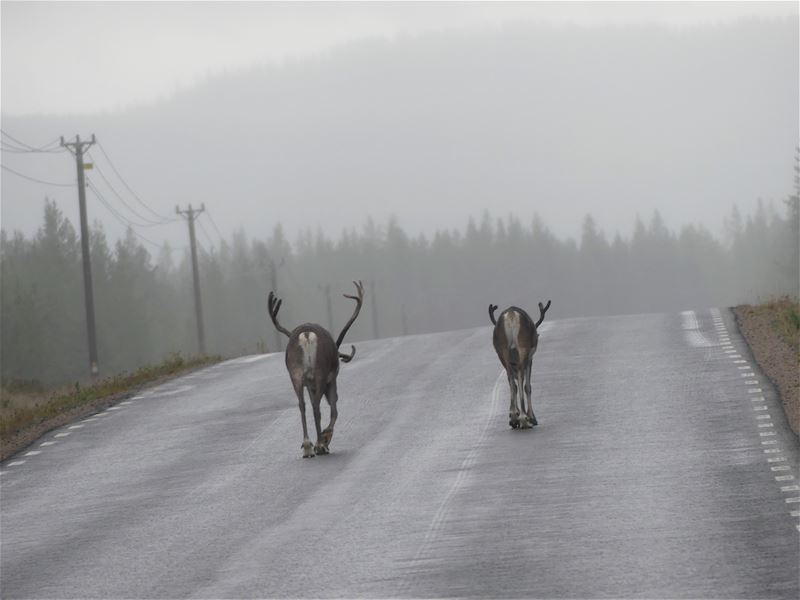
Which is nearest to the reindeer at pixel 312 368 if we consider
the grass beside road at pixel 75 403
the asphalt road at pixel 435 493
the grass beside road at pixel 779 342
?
the asphalt road at pixel 435 493

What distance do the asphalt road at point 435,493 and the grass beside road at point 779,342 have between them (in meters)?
0.34

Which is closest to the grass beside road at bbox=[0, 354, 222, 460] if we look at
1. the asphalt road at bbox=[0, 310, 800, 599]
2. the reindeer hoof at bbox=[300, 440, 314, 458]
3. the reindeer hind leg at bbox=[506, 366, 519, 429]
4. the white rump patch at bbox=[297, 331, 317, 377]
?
the asphalt road at bbox=[0, 310, 800, 599]

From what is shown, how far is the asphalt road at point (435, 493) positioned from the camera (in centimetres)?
1199

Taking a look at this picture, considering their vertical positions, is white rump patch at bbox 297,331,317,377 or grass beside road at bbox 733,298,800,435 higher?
white rump patch at bbox 297,331,317,377

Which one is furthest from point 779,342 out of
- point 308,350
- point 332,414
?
point 308,350

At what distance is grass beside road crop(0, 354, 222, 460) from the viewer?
83.2 feet

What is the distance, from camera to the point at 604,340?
31.1 m

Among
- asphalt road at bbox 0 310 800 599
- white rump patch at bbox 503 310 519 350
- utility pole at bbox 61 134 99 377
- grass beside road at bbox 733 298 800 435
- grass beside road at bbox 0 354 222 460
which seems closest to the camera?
asphalt road at bbox 0 310 800 599

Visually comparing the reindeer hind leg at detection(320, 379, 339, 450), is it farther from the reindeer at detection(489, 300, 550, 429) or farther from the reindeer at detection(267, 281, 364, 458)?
the reindeer at detection(489, 300, 550, 429)

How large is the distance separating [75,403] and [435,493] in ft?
50.2

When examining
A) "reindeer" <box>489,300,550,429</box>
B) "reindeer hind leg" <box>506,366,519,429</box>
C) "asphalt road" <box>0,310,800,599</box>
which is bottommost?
"asphalt road" <box>0,310,800,599</box>

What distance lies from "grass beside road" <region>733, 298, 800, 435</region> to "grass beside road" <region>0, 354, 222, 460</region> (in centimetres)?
1195

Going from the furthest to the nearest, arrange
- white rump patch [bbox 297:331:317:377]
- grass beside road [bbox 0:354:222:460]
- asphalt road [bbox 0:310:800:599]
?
1. grass beside road [bbox 0:354:222:460]
2. white rump patch [bbox 297:331:317:377]
3. asphalt road [bbox 0:310:800:599]

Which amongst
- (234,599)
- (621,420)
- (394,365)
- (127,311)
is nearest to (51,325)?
(127,311)
